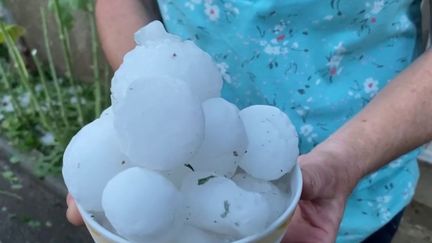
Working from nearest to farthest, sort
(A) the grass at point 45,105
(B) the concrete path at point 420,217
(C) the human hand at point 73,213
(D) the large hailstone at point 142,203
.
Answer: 1. (D) the large hailstone at point 142,203
2. (C) the human hand at point 73,213
3. (B) the concrete path at point 420,217
4. (A) the grass at point 45,105

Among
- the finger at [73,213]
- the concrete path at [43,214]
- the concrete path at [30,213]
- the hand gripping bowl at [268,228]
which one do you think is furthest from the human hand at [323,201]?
the concrete path at [30,213]

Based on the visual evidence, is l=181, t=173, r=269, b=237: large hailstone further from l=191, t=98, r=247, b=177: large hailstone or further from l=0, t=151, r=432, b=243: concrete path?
l=0, t=151, r=432, b=243: concrete path

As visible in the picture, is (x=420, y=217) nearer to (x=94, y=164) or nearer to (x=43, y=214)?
(x=43, y=214)

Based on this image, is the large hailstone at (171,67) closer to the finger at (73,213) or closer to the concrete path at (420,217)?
the finger at (73,213)

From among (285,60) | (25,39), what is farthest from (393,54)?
(25,39)

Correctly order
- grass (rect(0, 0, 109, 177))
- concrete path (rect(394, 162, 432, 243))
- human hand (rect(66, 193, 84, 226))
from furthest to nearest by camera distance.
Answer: grass (rect(0, 0, 109, 177)), concrete path (rect(394, 162, 432, 243)), human hand (rect(66, 193, 84, 226))

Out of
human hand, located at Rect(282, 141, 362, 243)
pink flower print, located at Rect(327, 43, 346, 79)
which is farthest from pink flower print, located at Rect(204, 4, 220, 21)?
human hand, located at Rect(282, 141, 362, 243)
